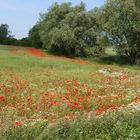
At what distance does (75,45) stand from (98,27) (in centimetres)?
387

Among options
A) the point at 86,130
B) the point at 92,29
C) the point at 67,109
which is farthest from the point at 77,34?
the point at 86,130

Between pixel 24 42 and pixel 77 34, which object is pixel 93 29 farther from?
pixel 24 42

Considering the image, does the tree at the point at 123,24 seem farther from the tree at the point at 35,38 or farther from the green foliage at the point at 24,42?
the green foliage at the point at 24,42

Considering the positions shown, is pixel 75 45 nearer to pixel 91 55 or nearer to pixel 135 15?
pixel 91 55

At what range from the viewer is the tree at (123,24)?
39.6 meters

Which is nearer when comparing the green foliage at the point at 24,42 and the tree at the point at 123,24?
the tree at the point at 123,24

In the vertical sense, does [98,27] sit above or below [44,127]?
above

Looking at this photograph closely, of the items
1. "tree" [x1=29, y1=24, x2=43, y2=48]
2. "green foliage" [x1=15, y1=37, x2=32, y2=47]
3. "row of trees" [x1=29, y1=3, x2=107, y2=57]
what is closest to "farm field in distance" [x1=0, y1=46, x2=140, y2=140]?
"row of trees" [x1=29, y1=3, x2=107, y2=57]

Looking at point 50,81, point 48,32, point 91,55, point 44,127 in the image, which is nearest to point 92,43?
point 91,55

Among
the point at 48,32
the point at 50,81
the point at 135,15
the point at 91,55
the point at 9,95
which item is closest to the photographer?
the point at 9,95

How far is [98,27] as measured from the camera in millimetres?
47750

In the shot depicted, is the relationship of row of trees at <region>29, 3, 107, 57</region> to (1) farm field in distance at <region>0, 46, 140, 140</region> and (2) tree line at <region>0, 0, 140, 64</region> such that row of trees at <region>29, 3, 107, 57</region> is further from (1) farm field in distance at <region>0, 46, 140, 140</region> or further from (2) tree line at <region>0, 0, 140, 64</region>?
(1) farm field in distance at <region>0, 46, 140, 140</region>

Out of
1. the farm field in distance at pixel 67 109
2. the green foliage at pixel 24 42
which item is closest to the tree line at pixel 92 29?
the green foliage at pixel 24 42

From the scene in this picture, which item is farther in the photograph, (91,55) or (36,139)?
(91,55)
